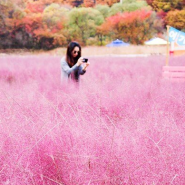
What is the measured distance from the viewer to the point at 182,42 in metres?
→ 4.33

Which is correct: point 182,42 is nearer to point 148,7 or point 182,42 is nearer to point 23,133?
point 23,133

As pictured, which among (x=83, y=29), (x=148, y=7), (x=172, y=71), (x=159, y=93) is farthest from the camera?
(x=148, y=7)

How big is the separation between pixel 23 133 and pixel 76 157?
33 cm

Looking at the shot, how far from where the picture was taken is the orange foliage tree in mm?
28453

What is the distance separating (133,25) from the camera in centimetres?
2870

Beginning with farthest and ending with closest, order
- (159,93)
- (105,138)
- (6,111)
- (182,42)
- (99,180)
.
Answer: (182,42) → (159,93) → (6,111) → (105,138) → (99,180)

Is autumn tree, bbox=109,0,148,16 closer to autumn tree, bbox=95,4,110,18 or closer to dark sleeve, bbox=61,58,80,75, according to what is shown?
autumn tree, bbox=95,4,110,18

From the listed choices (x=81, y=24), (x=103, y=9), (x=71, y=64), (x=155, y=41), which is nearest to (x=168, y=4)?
(x=155, y=41)

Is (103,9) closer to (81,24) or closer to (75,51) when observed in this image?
(81,24)

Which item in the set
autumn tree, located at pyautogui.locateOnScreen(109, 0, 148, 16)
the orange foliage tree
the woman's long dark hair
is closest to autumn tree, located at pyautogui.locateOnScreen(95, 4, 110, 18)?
autumn tree, located at pyautogui.locateOnScreen(109, 0, 148, 16)

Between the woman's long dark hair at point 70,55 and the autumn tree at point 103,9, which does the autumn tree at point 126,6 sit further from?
the woman's long dark hair at point 70,55

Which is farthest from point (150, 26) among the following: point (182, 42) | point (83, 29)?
point (182, 42)

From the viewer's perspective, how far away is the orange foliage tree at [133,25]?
93.4 feet

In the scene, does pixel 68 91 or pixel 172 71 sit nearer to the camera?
pixel 68 91
